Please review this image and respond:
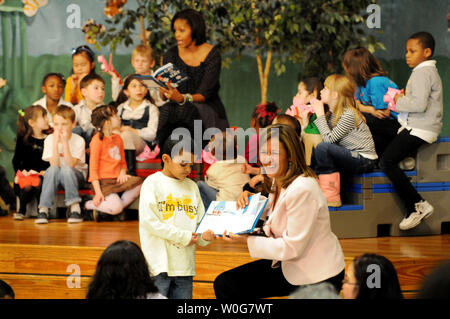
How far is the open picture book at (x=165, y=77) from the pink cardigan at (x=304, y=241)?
2.25 m

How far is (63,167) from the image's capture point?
4.98m

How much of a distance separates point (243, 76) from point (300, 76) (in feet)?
2.59

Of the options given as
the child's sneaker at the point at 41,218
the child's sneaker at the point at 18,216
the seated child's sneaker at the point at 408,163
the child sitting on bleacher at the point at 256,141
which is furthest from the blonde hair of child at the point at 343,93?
the child's sneaker at the point at 18,216

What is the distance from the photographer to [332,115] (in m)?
4.23

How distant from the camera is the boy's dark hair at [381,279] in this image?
200 cm

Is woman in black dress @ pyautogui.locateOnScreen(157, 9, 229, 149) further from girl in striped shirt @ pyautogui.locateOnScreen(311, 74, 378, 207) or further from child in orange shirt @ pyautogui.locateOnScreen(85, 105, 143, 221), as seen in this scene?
girl in striped shirt @ pyautogui.locateOnScreen(311, 74, 378, 207)

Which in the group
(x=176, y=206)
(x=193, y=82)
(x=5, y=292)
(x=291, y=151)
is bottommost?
(x=5, y=292)

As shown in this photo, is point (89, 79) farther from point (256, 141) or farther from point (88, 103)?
point (256, 141)

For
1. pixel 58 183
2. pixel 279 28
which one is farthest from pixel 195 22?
pixel 58 183

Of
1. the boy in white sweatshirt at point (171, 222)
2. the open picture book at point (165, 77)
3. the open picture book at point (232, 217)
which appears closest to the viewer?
the open picture book at point (232, 217)

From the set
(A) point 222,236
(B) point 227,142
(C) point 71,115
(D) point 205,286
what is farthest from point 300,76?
(A) point 222,236

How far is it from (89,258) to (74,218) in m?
1.17

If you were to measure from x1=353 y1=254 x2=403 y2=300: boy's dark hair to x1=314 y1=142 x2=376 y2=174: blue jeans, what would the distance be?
2070 millimetres

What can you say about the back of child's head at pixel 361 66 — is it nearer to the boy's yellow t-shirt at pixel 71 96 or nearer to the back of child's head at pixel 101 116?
the back of child's head at pixel 101 116
